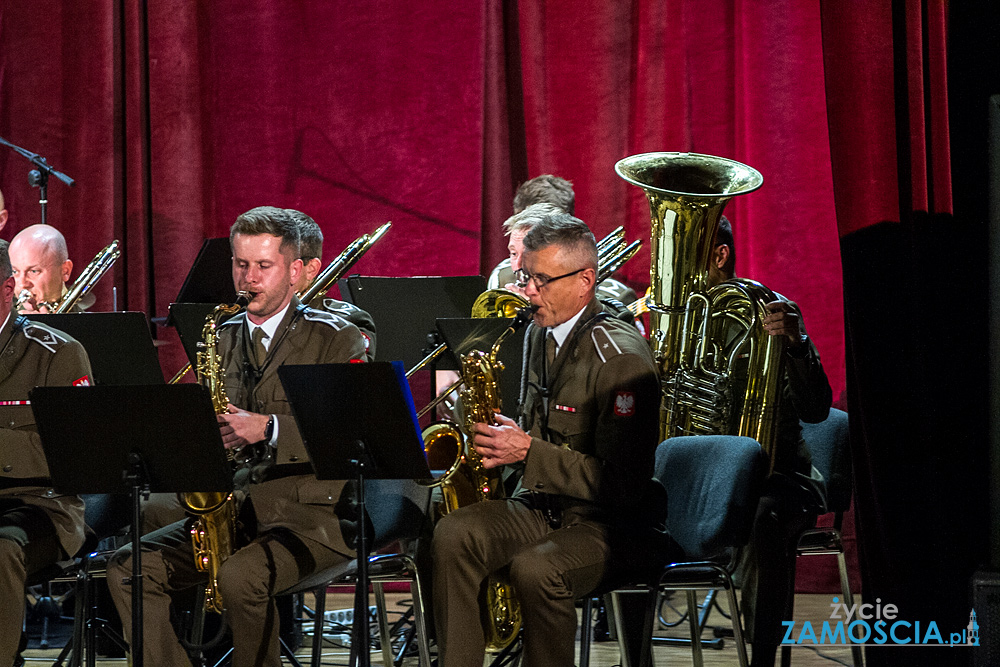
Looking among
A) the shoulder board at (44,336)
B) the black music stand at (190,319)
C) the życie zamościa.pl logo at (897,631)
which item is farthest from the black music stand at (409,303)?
the życie zamościa.pl logo at (897,631)

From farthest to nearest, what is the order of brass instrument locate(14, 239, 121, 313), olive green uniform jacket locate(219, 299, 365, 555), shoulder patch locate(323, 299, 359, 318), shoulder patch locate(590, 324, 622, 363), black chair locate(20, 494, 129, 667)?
brass instrument locate(14, 239, 121, 313), shoulder patch locate(323, 299, 359, 318), black chair locate(20, 494, 129, 667), olive green uniform jacket locate(219, 299, 365, 555), shoulder patch locate(590, 324, 622, 363)

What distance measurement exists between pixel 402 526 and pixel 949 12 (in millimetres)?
2292

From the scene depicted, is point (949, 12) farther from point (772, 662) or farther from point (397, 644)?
point (397, 644)

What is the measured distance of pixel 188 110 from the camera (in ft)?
20.9

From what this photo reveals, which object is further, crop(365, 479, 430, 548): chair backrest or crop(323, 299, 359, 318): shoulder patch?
crop(323, 299, 359, 318): shoulder patch

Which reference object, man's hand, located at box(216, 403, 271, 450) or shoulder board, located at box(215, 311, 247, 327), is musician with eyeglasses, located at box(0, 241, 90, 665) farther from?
man's hand, located at box(216, 403, 271, 450)

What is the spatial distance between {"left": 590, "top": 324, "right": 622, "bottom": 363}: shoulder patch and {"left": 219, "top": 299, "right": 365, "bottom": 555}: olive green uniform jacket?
2.61 ft

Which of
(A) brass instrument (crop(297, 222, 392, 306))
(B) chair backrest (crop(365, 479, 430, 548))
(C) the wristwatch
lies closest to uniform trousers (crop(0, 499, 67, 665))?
(C) the wristwatch

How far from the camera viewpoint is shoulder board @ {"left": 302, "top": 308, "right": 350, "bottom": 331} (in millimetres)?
3578

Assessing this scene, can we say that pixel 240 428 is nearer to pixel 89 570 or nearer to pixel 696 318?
pixel 89 570

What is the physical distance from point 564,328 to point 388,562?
94 cm

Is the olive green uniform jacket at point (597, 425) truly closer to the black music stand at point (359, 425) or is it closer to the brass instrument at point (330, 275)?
the black music stand at point (359, 425)

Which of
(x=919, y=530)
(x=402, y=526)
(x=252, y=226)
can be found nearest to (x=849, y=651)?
(x=919, y=530)

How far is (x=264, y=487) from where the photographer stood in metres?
3.44
